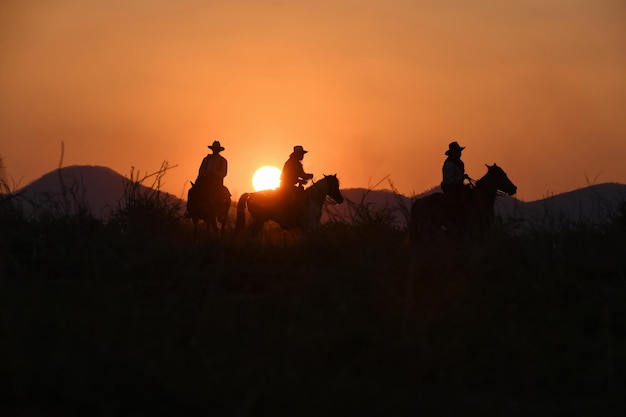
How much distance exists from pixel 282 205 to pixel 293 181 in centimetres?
53

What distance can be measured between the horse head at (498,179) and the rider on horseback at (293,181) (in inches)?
151

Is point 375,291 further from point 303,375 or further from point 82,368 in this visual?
point 82,368

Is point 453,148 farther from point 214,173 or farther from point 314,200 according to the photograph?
point 214,173

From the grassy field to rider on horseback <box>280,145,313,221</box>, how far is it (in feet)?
23.5

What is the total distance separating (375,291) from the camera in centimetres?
859

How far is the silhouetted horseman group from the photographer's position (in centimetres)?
1503

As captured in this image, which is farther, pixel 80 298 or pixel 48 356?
pixel 80 298

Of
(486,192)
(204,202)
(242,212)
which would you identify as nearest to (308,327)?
(486,192)

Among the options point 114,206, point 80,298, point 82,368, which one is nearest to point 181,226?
point 114,206

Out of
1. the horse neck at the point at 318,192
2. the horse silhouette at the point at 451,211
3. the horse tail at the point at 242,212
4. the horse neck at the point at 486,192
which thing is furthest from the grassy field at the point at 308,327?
the horse tail at the point at 242,212

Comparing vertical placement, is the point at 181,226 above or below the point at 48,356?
above

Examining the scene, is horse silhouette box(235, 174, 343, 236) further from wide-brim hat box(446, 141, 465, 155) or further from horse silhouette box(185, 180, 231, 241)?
wide-brim hat box(446, 141, 465, 155)

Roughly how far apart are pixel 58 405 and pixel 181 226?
13.2m

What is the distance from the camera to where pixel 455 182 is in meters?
15.6
